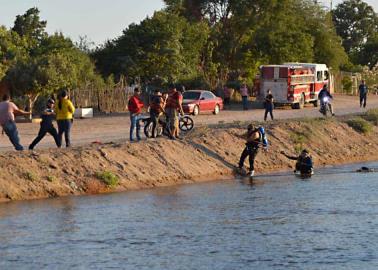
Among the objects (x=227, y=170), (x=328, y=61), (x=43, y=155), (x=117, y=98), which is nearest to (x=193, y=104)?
(x=117, y=98)

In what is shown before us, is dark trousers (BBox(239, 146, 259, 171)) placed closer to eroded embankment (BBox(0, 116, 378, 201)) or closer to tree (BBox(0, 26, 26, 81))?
eroded embankment (BBox(0, 116, 378, 201))

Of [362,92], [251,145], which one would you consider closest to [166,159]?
[251,145]

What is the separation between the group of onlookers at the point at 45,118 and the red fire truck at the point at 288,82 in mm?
27771

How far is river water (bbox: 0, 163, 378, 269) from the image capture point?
16938 mm

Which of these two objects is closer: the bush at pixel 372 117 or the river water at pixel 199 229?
the river water at pixel 199 229

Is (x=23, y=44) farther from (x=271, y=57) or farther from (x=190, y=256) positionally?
(x=190, y=256)

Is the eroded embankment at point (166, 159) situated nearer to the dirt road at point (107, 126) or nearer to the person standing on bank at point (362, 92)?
the dirt road at point (107, 126)

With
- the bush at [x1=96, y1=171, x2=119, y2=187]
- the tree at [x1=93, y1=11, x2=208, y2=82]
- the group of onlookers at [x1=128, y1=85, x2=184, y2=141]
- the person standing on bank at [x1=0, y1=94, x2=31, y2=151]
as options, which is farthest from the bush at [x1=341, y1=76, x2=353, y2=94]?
the person standing on bank at [x1=0, y1=94, x2=31, y2=151]

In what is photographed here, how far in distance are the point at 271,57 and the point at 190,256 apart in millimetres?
52662

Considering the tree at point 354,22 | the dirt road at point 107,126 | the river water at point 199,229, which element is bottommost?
the river water at point 199,229

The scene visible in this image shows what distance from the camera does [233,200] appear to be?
24.5 meters

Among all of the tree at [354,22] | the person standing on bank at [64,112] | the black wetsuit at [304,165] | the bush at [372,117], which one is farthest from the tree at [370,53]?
the person standing on bank at [64,112]

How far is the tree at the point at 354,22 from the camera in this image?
353 feet

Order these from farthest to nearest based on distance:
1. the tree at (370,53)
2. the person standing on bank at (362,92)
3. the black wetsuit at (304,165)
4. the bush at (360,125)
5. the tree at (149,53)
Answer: the tree at (370,53) < the tree at (149,53) < the person standing on bank at (362,92) < the bush at (360,125) < the black wetsuit at (304,165)
